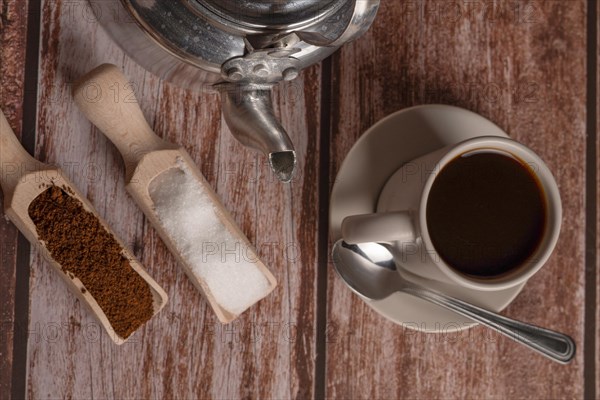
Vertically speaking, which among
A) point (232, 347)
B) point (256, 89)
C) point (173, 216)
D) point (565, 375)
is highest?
point (256, 89)

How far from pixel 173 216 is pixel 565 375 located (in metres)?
0.46

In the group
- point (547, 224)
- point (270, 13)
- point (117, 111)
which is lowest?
point (547, 224)

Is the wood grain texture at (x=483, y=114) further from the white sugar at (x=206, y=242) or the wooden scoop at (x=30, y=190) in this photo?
the wooden scoop at (x=30, y=190)

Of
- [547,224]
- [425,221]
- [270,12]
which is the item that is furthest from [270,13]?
[547,224]

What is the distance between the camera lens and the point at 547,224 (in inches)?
24.5

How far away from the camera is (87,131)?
27.8 inches

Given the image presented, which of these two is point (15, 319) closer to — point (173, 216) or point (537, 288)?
point (173, 216)

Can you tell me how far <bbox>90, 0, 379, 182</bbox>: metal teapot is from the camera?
0.50m

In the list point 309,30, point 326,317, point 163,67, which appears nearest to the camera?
point 309,30

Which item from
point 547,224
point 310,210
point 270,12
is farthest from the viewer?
point 310,210

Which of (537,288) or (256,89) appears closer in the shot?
(256,89)

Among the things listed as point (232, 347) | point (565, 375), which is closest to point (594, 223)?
point (565, 375)

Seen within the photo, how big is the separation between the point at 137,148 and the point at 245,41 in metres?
0.21

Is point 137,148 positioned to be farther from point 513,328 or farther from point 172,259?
point 513,328
